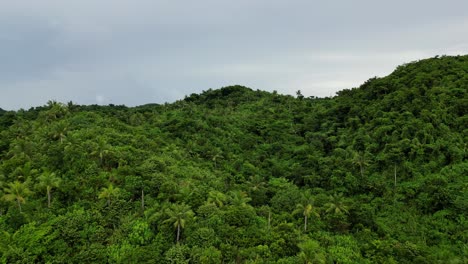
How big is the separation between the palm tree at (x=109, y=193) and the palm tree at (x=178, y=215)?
8.60 meters

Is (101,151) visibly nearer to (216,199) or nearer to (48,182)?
(48,182)

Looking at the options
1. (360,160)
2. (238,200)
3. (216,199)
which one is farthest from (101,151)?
(360,160)

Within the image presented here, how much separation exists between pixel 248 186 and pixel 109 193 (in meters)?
25.1

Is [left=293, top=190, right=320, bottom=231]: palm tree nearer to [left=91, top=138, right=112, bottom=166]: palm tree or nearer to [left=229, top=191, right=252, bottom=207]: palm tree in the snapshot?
[left=229, top=191, right=252, bottom=207]: palm tree

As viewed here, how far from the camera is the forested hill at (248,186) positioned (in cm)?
4338

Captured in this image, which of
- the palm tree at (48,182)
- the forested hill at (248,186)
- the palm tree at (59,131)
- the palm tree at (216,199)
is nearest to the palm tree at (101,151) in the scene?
the forested hill at (248,186)

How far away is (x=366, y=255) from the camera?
4656 centimetres

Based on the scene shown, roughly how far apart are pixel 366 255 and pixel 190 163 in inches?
1368

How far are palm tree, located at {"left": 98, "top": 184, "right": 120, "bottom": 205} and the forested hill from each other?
0.46ft

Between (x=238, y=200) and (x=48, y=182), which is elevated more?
(x=48, y=182)

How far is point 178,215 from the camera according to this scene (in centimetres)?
4378

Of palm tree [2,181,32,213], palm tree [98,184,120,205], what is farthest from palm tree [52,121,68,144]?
palm tree [98,184,120,205]

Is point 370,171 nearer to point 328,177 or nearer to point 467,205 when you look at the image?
point 328,177

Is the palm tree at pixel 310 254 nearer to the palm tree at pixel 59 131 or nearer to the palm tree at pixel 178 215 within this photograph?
the palm tree at pixel 178 215
